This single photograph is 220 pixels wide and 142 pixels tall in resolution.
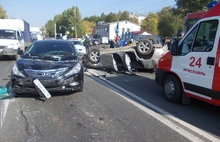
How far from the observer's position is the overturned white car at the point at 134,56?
874 cm

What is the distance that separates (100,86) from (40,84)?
8.37ft

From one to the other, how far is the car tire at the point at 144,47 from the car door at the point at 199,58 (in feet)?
12.0

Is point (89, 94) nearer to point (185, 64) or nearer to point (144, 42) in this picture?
point (185, 64)

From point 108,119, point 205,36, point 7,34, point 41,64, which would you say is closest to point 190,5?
point 7,34

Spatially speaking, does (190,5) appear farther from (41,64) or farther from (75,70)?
(41,64)

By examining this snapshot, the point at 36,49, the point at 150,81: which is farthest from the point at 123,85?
the point at 36,49

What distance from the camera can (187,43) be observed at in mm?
4859

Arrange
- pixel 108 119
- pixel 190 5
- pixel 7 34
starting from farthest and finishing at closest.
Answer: pixel 190 5 < pixel 7 34 < pixel 108 119

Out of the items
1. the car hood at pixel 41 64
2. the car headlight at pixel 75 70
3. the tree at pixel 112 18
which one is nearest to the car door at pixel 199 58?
the car headlight at pixel 75 70

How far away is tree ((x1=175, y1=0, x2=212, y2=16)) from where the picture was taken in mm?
25516

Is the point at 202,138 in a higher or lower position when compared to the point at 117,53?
lower

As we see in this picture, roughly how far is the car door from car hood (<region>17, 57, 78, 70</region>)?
2.74 meters

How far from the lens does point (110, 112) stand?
15.3ft

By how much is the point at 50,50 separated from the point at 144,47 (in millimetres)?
4009
